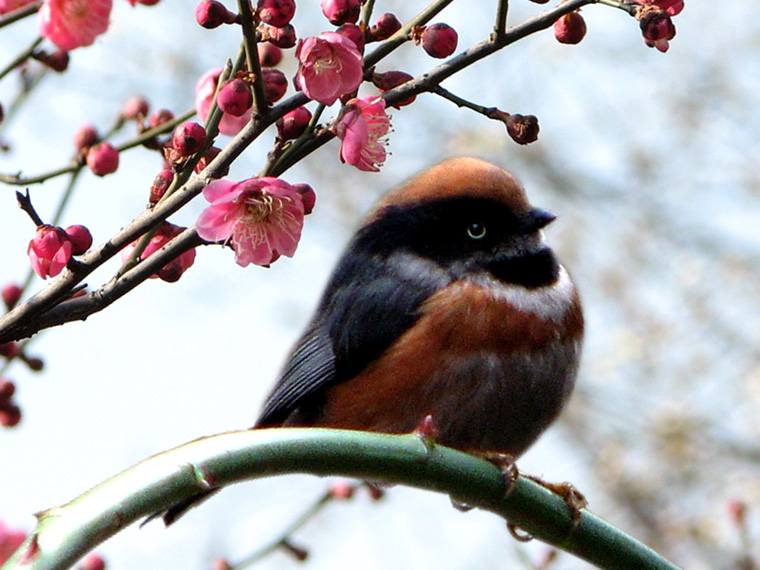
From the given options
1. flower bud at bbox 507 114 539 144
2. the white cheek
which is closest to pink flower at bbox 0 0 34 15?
flower bud at bbox 507 114 539 144

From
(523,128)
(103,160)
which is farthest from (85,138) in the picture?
(523,128)

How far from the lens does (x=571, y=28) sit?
1975 mm

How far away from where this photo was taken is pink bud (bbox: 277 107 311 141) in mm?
1754

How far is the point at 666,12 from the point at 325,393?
148 cm

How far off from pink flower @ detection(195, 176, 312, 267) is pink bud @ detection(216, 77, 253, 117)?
11 cm

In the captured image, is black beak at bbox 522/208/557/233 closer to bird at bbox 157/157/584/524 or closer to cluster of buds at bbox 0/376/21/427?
bird at bbox 157/157/584/524

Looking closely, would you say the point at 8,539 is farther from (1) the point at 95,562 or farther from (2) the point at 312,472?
(2) the point at 312,472

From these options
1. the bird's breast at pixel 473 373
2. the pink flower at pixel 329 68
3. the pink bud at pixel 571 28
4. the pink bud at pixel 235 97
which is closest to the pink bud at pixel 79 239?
the pink bud at pixel 235 97

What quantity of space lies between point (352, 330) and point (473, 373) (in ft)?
1.25

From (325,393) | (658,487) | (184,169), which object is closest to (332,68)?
(184,169)

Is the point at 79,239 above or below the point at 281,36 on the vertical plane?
below

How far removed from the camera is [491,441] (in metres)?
2.84

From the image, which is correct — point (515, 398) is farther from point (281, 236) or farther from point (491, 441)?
point (281, 236)

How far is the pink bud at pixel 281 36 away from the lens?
179 cm
